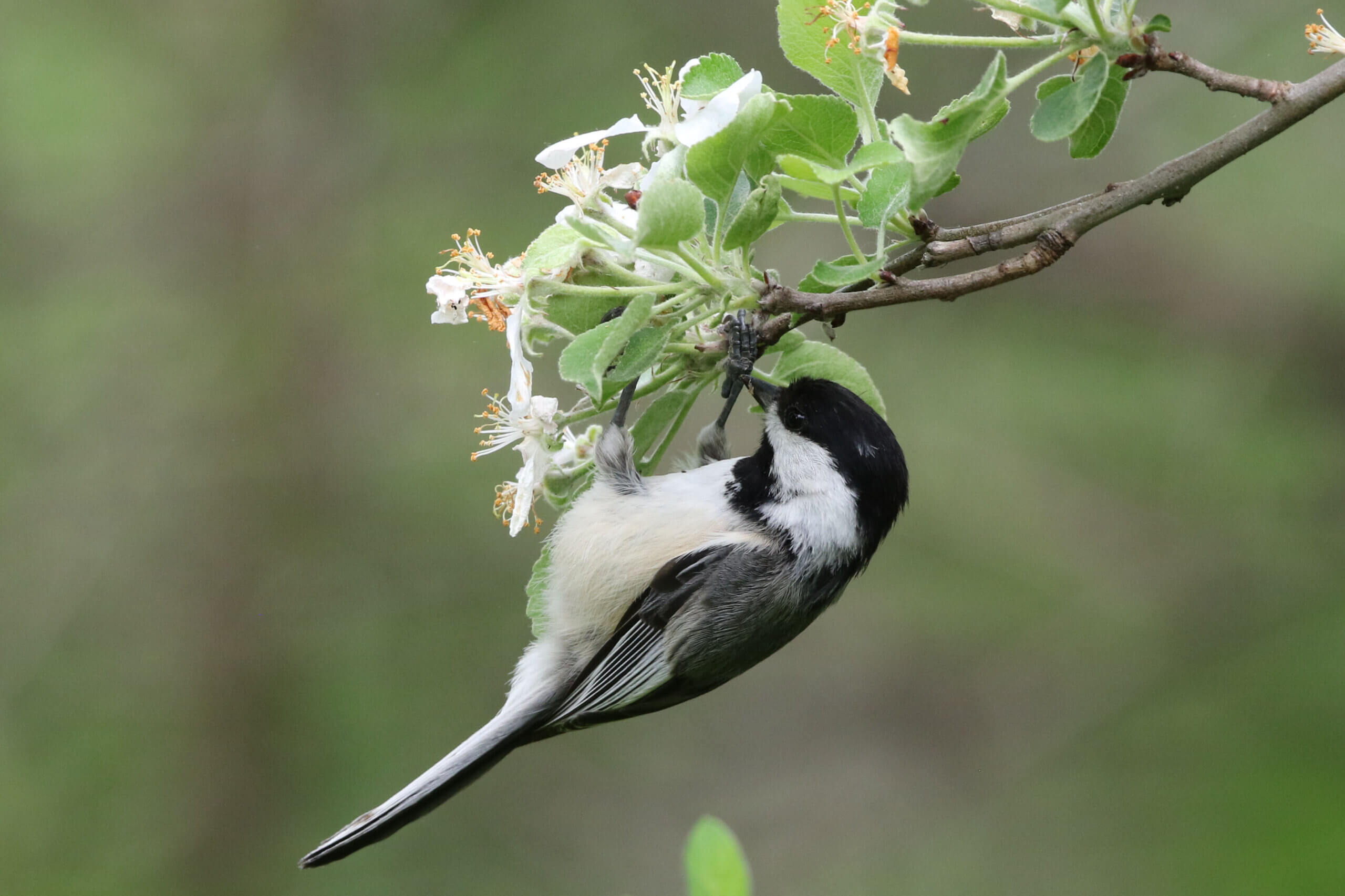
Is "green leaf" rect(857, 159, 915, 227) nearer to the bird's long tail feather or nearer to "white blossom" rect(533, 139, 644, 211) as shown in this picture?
"white blossom" rect(533, 139, 644, 211)

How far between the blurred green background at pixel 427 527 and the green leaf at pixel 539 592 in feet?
9.46

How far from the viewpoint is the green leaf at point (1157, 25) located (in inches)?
60.6

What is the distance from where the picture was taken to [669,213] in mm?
1398

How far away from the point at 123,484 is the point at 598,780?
279 centimetres

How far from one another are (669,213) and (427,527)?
15.6ft

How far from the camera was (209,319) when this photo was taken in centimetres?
602

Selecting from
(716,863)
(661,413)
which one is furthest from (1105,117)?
(716,863)

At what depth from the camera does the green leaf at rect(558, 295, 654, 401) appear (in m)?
1.47

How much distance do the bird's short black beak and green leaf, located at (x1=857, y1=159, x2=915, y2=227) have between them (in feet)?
3.01

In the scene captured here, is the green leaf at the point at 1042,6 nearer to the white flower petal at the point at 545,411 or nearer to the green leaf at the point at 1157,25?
the green leaf at the point at 1157,25

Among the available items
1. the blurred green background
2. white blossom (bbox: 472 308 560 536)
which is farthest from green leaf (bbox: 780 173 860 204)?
the blurred green background

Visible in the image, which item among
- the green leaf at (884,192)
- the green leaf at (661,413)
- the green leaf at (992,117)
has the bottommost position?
the green leaf at (884,192)

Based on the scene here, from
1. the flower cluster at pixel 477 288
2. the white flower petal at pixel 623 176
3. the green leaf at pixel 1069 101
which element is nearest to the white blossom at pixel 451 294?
the flower cluster at pixel 477 288

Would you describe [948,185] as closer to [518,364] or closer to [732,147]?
[732,147]
